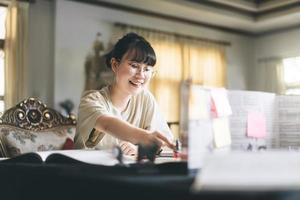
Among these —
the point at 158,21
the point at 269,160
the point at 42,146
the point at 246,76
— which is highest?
the point at 158,21

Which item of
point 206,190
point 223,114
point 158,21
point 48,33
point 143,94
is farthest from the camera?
point 158,21

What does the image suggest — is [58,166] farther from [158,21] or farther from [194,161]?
[158,21]

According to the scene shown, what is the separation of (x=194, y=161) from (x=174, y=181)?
4.0 inches

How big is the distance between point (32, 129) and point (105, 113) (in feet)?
4.04

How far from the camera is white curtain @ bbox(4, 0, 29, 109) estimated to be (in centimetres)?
423

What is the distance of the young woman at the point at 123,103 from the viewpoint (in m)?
1.26

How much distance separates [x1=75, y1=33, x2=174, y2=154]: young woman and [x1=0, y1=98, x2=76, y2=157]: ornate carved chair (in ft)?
2.73

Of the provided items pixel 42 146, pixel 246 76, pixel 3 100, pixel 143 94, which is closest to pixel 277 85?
pixel 246 76

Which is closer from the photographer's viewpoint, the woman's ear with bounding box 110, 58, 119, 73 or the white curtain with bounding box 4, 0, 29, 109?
the woman's ear with bounding box 110, 58, 119, 73

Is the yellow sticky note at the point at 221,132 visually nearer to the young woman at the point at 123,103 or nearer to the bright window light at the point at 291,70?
the young woman at the point at 123,103

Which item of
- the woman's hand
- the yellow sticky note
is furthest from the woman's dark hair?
the yellow sticky note

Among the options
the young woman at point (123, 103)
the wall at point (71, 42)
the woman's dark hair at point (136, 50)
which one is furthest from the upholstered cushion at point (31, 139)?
the wall at point (71, 42)

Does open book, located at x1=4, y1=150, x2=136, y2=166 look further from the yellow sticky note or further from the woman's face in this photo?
the woman's face

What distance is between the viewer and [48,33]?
4.66 meters
